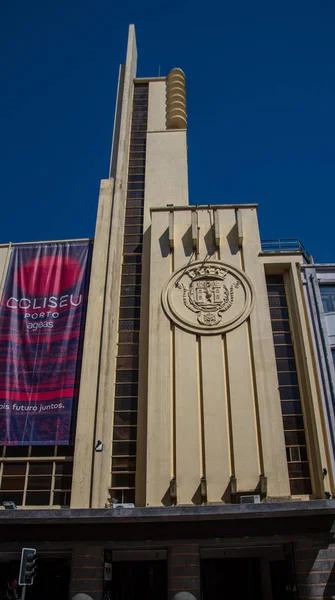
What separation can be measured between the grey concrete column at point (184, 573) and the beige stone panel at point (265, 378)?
3617 millimetres

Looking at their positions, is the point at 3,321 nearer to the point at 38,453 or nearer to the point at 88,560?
the point at 38,453

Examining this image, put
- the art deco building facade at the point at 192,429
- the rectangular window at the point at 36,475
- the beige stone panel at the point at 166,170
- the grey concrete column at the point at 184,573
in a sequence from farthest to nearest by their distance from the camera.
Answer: the beige stone panel at the point at 166,170
the rectangular window at the point at 36,475
the art deco building facade at the point at 192,429
the grey concrete column at the point at 184,573

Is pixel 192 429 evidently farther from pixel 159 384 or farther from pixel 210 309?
pixel 210 309

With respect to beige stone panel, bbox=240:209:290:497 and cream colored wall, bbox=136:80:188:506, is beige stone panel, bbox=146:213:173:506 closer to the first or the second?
cream colored wall, bbox=136:80:188:506

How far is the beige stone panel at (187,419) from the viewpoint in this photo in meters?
18.7

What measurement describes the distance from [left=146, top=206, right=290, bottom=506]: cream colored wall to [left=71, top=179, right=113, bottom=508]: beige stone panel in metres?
2.42

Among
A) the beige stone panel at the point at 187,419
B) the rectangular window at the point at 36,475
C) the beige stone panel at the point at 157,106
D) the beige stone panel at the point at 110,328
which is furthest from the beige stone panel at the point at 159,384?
the beige stone panel at the point at 157,106

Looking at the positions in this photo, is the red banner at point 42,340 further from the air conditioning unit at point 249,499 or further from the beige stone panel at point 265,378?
the beige stone panel at point 265,378

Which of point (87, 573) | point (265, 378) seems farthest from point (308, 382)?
point (87, 573)

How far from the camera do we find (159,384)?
68.2ft

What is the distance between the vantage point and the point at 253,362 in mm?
21156

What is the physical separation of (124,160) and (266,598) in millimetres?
23375

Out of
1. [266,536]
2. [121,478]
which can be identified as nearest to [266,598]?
[266,536]

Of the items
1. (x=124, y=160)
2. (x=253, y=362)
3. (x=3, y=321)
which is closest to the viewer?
(x=253, y=362)
